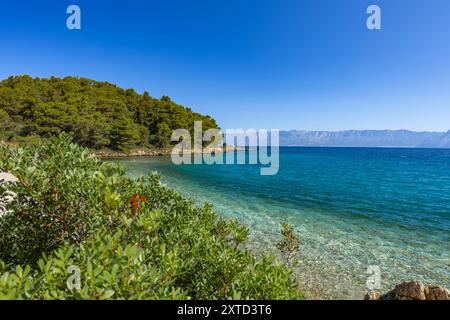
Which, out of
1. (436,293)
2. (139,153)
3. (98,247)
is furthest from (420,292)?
(139,153)

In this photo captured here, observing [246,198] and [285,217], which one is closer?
[285,217]

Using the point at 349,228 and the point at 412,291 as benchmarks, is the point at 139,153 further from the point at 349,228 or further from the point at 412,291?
the point at 412,291

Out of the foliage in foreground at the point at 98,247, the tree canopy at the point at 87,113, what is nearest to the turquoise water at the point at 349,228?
the foliage in foreground at the point at 98,247

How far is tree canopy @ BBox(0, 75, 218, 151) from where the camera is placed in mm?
54562

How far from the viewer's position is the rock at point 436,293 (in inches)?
199

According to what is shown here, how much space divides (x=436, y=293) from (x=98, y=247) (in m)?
6.43

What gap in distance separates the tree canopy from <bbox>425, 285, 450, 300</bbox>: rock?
52.8 meters

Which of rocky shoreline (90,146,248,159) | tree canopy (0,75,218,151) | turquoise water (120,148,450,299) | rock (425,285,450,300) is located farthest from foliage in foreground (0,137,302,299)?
rocky shoreline (90,146,248,159)

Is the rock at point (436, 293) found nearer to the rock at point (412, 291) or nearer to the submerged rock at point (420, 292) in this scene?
the submerged rock at point (420, 292)

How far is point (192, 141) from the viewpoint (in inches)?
3622

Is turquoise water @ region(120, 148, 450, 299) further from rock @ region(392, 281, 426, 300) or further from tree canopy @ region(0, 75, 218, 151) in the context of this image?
tree canopy @ region(0, 75, 218, 151)
